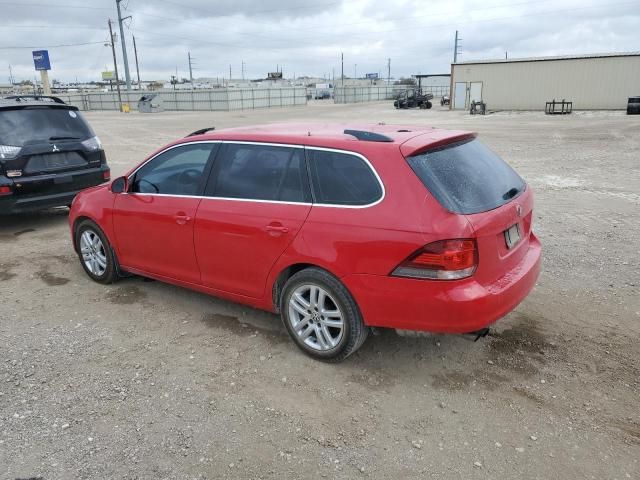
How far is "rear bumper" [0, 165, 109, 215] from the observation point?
671 centimetres

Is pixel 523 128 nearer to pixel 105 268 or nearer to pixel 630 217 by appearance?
pixel 630 217

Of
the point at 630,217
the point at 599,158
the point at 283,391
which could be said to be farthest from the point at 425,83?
the point at 283,391

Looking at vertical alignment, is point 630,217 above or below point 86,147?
below

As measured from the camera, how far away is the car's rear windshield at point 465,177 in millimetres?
3164

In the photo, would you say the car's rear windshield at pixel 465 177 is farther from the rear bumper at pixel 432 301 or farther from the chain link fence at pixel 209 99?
the chain link fence at pixel 209 99

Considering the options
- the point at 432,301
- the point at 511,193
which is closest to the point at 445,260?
the point at 432,301

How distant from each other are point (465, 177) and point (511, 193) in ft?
1.59

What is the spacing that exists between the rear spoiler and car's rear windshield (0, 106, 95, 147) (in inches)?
223

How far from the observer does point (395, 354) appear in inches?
150

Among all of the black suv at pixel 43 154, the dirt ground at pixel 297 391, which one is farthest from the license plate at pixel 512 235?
the black suv at pixel 43 154

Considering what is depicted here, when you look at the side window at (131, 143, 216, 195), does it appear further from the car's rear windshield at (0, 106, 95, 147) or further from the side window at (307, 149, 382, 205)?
the car's rear windshield at (0, 106, 95, 147)

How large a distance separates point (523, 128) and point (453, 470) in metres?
24.0

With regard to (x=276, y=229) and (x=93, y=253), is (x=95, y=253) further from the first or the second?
(x=276, y=229)

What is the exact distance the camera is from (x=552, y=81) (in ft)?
121
